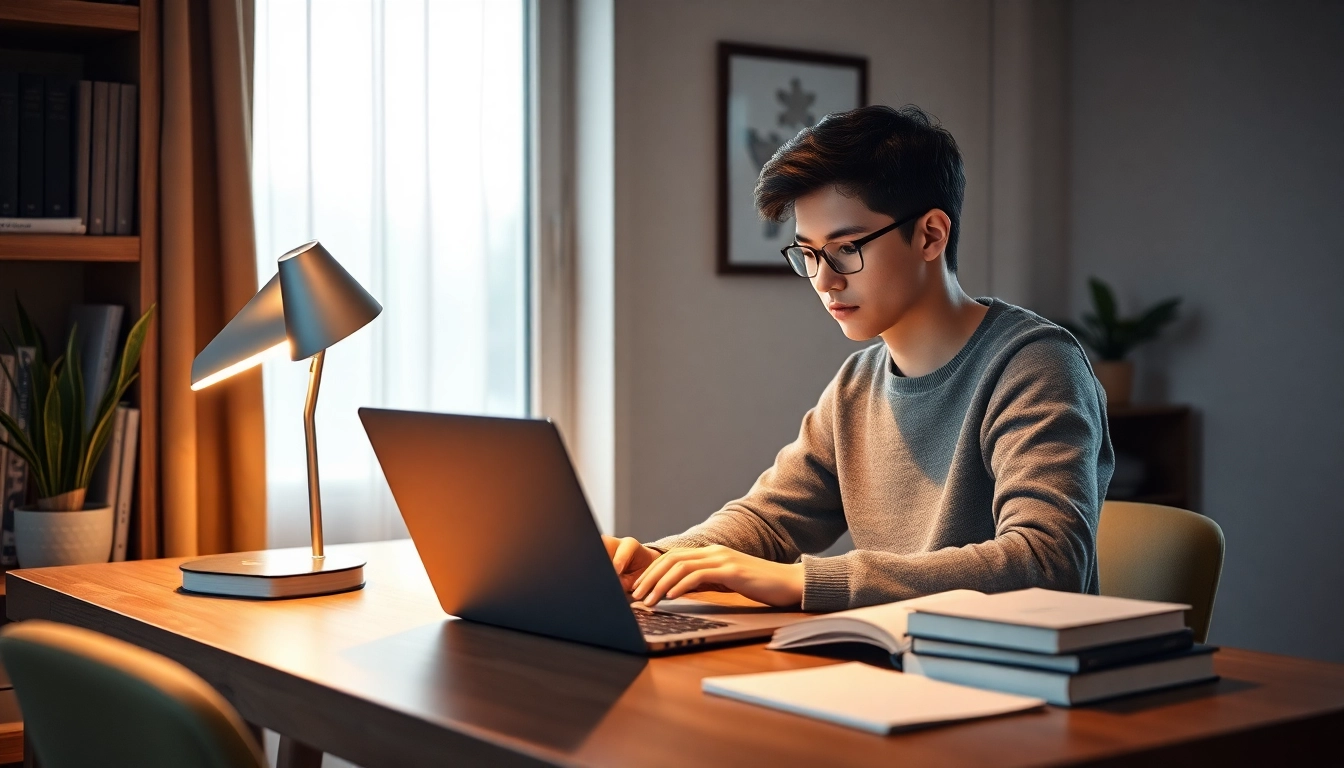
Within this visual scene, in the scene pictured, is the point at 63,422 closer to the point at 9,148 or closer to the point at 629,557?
the point at 9,148

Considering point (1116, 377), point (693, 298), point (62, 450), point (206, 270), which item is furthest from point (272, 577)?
point (1116, 377)

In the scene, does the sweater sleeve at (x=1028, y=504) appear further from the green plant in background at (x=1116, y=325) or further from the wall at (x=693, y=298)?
the green plant in background at (x=1116, y=325)

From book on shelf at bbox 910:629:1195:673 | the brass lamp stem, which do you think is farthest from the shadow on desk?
the brass lamp stem

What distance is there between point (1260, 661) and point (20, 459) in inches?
78.5

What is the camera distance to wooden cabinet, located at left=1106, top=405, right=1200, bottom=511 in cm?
351

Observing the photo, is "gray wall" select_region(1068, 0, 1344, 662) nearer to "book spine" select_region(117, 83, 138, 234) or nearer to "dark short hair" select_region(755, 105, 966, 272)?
"dark short hair" select_region(755, 105, 966, 272)

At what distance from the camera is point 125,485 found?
239cm

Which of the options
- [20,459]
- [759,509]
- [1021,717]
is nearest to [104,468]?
[20,459]

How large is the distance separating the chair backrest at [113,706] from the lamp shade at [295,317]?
0.64 m

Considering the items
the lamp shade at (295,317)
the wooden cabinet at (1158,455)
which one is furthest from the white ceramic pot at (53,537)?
the wooden cabinet at (1158,455)

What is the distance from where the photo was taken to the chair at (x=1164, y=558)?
1720 millimetres

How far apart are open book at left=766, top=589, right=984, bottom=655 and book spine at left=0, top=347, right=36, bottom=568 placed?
5.32 feet

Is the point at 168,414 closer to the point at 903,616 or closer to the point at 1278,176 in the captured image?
the point at 903,616

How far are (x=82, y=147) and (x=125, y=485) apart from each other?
1.91 ft
